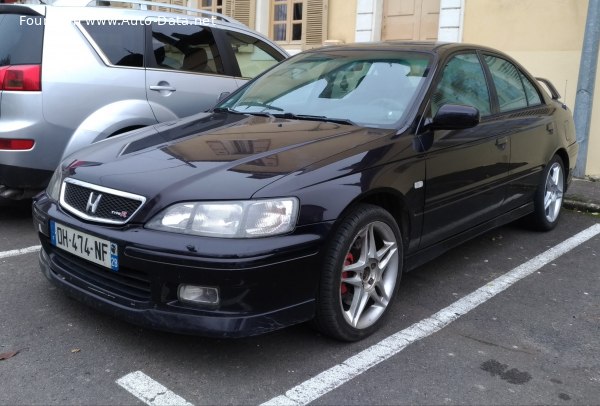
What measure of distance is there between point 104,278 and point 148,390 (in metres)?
0.59

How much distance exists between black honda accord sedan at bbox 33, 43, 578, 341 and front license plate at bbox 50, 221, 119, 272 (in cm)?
1

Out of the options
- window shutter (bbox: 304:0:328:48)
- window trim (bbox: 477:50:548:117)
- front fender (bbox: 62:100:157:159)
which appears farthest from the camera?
window shutter (bbox: 304:0:328:48)

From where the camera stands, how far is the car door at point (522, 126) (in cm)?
439

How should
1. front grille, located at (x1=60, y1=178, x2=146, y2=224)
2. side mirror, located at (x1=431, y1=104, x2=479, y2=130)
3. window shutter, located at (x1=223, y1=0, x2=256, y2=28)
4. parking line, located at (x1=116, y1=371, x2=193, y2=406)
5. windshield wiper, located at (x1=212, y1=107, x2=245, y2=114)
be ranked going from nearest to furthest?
parking line, located at (x1=116, y1=371, x2=193, y2=406), front grille, located at (x1=60, y1=178, x2=146, y2=224), side mirror, located at (x1=431, y1=104, x2=479, y2=130), windshield wiper, located at (x1=212, y1=107, x2=245, y2=114), window shutter, located at (x1=223, y1=0, x2=256, y2=28)

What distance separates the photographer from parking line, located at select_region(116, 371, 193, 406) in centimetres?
253

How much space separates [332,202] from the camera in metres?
2.80

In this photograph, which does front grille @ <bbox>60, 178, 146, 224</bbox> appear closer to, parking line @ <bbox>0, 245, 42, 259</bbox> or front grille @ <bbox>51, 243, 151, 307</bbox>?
front grille @ <bbox>51, 243, 151, 307</bbox>

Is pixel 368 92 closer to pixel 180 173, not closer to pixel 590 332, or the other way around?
pixel 180 173

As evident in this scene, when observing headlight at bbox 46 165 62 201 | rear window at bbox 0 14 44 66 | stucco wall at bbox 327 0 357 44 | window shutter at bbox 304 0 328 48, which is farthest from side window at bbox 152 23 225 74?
window shutter at bbox 304 0 328 48

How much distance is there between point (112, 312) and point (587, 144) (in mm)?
6240

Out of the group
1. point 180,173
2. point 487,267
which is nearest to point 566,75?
point 487,267

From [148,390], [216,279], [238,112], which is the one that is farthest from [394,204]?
[148,390]

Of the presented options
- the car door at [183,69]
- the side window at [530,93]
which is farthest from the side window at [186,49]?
the side window at [530,93]

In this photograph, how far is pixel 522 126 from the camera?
4488 millimetres
